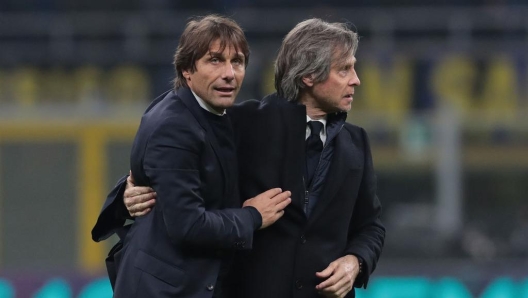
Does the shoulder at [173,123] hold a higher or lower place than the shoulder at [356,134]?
higher

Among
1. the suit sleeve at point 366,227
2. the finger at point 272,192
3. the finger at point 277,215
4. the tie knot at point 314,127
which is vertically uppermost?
the tie knot at point 314,127

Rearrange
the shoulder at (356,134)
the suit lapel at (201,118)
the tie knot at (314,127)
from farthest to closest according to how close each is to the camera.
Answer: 1. the shoulder at (356,134)
2. the tie knot at (314,127)
3. the suit lapel at (201,118)

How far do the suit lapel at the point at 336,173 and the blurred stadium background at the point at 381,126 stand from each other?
20.1ft

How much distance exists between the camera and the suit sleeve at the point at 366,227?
368cm

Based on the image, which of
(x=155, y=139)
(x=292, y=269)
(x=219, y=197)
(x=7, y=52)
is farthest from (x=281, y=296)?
(x=7, y=52)

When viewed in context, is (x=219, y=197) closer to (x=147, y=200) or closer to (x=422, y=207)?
(x=147, y=200)

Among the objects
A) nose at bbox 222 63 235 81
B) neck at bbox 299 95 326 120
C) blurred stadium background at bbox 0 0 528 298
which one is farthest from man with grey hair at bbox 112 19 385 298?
blurred stadium background at bbox 0 0 528 298

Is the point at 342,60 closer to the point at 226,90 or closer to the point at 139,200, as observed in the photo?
the point at 226,90

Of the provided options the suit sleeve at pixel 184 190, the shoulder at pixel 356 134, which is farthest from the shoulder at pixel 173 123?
the shoulder at pixel 356 134

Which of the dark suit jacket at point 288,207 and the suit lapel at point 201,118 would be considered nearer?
the suit lapel at point 201,118

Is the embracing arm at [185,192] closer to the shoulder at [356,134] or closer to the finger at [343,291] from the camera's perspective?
the finger at [343,291]

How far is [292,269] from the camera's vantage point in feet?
11.7

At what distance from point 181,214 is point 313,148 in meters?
0.55

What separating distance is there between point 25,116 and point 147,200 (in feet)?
23.6
